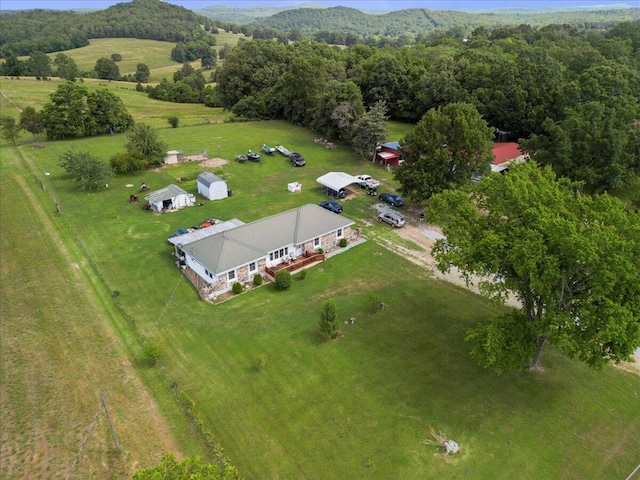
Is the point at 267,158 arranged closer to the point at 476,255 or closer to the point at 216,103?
the point at 476,255

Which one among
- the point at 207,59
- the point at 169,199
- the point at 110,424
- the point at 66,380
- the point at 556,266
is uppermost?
the point at 556,266

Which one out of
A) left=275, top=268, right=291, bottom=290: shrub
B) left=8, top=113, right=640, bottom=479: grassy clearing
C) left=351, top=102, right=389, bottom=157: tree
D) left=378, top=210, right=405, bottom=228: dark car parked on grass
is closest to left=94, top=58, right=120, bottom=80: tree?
left=351, top=102, right=389, bottom=157: tree

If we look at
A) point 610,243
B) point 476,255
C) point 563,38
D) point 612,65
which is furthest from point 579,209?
point 563,38

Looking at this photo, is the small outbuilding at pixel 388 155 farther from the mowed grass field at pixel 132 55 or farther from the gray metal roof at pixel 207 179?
the mowed grass field at pixel 132 55

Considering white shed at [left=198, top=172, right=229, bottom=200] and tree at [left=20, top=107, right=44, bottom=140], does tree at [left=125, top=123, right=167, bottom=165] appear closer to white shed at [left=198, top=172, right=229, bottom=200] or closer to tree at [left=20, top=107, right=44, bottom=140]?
white shed at [left=198, top=172, right=229, bottom=200]

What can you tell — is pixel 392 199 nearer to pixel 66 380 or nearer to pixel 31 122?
pixel 66 380

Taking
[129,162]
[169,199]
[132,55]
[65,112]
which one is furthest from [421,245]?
[132,55]

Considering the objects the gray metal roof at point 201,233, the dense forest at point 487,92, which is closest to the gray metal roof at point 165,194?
the gray metal roof at point 201,233
